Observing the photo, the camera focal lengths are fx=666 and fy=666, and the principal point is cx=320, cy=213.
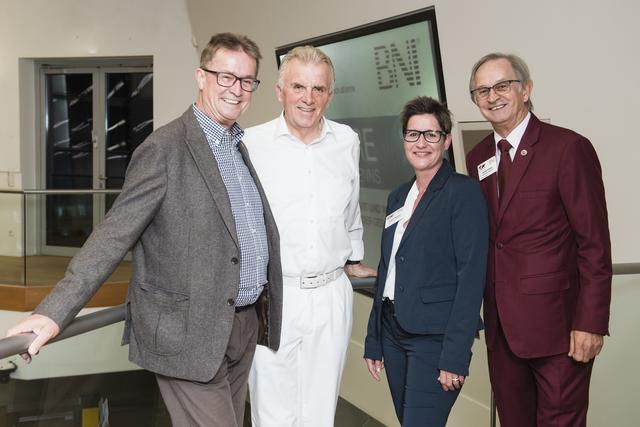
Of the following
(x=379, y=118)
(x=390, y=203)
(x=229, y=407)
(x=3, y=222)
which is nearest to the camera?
(x=229, y=407)

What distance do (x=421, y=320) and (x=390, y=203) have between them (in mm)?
471

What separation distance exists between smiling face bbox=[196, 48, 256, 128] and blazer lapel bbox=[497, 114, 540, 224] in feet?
2.92

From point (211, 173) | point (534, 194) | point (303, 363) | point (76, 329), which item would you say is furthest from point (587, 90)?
point (76, 329)

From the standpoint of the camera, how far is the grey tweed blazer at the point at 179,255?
5.72ft

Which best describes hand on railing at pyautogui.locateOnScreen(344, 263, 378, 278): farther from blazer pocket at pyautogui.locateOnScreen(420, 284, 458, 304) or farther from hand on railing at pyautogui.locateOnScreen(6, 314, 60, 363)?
hand on railing at pyautogui.locateOnScreen(6, 314, 60, 363)

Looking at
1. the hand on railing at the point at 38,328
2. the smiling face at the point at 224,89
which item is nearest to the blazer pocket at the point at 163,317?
the hand on railing at the point at 38,328

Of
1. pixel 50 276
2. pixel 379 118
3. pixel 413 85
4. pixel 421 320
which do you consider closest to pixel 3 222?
pixel 50 276

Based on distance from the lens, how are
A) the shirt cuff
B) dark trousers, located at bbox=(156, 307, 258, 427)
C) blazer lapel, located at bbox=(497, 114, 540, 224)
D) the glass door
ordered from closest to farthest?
dark trousers, located at bbox=(156, 307, 258, 427)
blazer lapel, located at bbox=(497, 114, 540, 224)
the shirt cuff
the glass door

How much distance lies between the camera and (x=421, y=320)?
214 cm

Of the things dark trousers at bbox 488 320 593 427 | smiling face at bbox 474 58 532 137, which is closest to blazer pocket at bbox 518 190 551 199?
smiling face at bbox 474 58 532 137

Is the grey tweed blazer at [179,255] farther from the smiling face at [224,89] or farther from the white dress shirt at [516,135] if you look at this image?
the white dress shirt at [516,135]

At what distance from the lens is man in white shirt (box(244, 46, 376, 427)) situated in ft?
7.66

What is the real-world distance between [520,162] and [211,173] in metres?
1.00

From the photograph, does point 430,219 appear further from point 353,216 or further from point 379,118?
point 379,118
